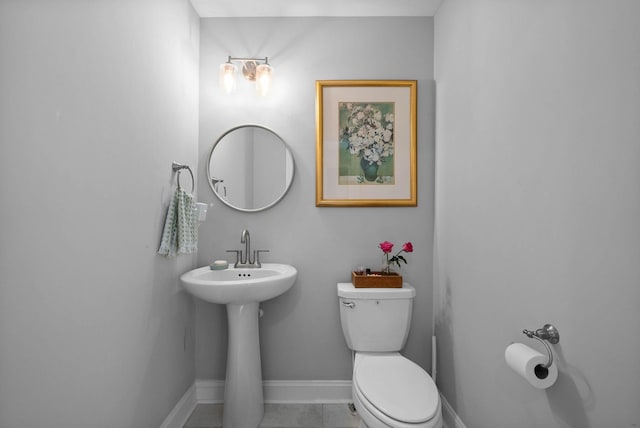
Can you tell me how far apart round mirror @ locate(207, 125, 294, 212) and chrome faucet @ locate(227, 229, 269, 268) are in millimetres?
179

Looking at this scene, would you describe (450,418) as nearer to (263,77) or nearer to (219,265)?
(219,265)

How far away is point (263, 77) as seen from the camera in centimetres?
196

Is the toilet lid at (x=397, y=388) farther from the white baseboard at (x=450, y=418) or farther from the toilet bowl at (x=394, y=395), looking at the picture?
the white baseboard at (x=450, y=418)

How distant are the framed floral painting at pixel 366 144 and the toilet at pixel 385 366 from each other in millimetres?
574

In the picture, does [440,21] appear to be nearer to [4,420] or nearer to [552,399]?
[552,399]

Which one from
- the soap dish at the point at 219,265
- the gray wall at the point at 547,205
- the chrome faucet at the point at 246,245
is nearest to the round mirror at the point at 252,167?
the chrome faucet at the point at 246,245

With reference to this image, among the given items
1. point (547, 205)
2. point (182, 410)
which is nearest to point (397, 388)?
point (547, 205)

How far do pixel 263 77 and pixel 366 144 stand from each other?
2.40 feet

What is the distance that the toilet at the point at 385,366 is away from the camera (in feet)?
4.15

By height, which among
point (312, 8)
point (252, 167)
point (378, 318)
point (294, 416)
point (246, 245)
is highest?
point (312, 8)

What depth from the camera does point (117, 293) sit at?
123cm

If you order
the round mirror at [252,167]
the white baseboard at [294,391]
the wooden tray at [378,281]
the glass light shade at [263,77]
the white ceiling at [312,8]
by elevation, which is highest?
the white ceiling at [312,8]

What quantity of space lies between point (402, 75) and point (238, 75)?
3.36ft

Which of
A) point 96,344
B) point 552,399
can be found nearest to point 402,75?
point 552,399
